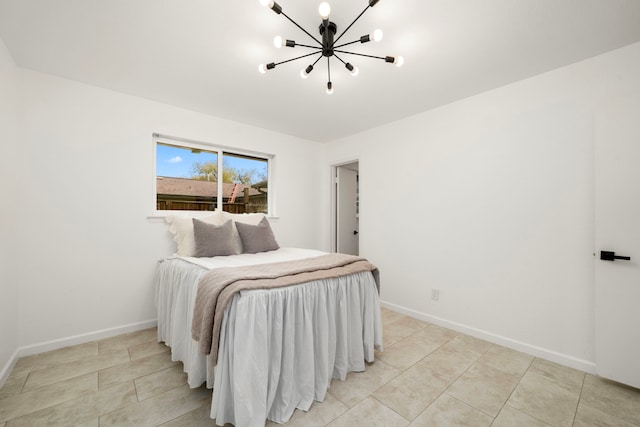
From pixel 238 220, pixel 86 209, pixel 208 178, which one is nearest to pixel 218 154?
pixel 208 178

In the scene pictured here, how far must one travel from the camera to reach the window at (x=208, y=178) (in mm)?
3070

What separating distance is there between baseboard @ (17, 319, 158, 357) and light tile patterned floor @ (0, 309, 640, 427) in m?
0.06

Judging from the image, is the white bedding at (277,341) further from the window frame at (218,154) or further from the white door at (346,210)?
the white door at (346,210)

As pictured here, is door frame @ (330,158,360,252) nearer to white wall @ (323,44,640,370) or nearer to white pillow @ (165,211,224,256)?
white wall @ (323,44,640,370)

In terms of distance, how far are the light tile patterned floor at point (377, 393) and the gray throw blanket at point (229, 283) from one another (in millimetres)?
492

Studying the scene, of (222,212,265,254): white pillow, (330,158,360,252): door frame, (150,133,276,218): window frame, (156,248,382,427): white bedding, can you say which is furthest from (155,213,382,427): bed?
(330,158,360,252): door frame

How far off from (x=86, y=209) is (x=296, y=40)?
2.46 meters

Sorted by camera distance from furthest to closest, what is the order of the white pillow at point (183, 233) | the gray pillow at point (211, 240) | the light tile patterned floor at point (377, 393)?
the white pillow at point (183, 233)
the gray pillow at point (211, 240)
the light tile patterned floor at point (377, 393)

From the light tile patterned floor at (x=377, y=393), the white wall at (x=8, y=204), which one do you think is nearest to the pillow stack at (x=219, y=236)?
the light tile patterned floor at (x=377, y=393)

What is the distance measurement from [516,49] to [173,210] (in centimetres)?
358

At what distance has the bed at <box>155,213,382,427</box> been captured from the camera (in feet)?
4.60

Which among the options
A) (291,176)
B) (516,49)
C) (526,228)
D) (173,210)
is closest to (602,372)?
(526,228)

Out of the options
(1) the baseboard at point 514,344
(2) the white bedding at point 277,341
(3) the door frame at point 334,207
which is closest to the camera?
(2) the white bedding at point 277,341

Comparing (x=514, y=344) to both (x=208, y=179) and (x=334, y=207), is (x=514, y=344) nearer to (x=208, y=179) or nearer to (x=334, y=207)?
(x=334, y=207)
